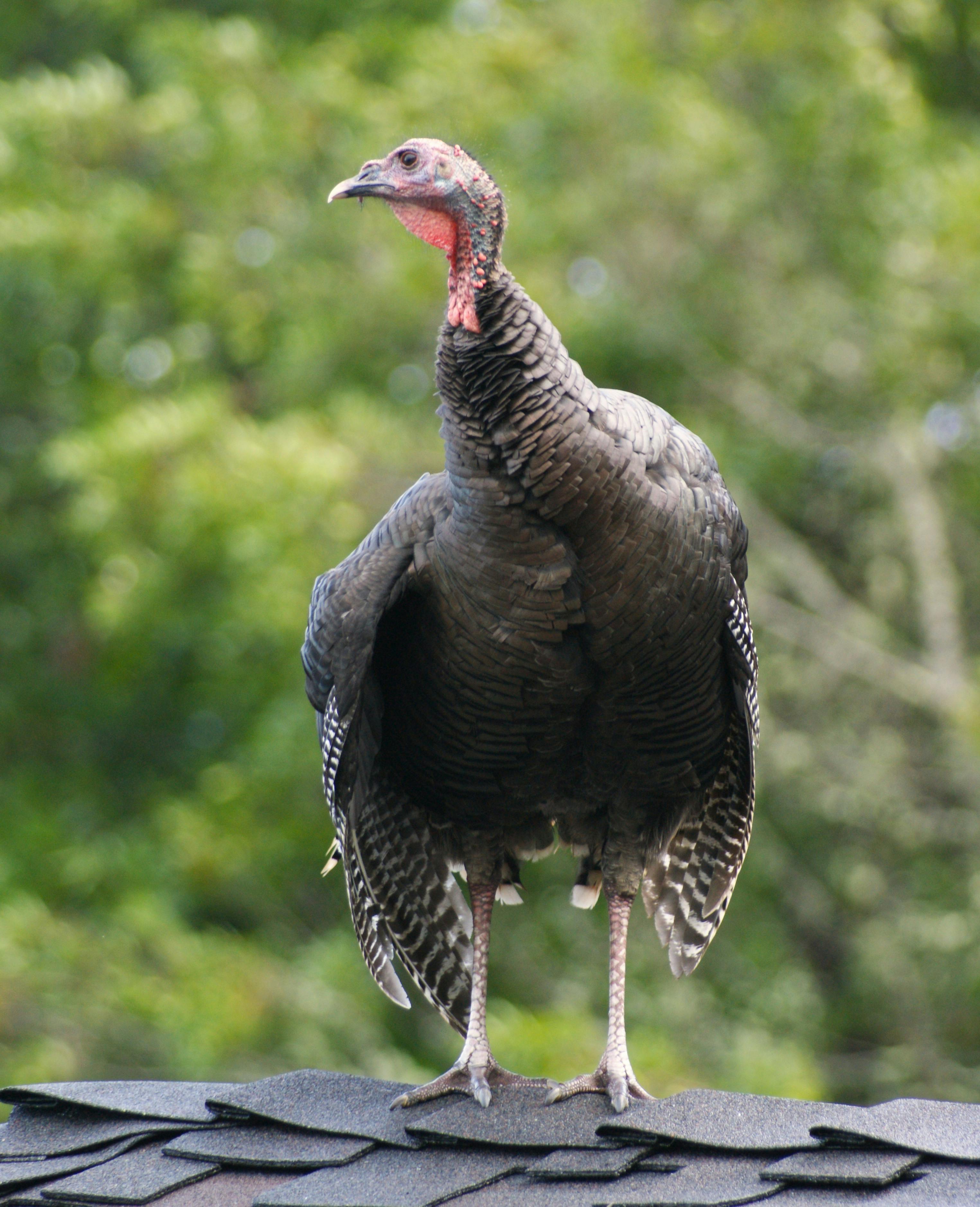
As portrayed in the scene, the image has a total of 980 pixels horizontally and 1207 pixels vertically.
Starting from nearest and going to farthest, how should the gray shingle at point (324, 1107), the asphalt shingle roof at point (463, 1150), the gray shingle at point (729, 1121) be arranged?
the asphalt shingle roof at point (463, 1150), the gray shingle at point (729, 1121), the gray shingle at point (324, 1107)

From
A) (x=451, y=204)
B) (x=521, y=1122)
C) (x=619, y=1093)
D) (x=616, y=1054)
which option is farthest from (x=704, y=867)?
(x=451, y=204)

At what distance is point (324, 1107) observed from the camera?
296cm

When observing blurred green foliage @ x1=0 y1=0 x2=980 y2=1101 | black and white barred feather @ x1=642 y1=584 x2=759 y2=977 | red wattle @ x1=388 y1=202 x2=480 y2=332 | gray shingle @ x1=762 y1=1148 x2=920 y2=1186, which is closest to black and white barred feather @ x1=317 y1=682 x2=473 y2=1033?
black and white barred feather @ x1=642 y1=584 x2=759 y2=977

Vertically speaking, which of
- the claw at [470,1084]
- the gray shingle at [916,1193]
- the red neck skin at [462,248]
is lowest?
the gray shingle at [916,1193]

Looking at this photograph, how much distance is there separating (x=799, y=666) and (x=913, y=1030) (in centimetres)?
224

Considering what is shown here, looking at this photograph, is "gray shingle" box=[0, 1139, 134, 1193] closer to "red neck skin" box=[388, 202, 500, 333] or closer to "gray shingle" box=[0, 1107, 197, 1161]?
"gray shingle" box=[0, 1107, 197, 1161]

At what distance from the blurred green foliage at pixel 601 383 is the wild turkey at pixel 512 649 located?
3.08 meters

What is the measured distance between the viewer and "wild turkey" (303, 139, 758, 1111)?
9.21ft

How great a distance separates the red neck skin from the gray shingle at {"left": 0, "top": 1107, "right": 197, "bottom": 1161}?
5.95ft

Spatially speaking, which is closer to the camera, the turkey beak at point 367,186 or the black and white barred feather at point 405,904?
Answer: the turkey beak at point 367,186

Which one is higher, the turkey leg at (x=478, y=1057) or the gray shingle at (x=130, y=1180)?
the turkey leg at (x=478, y=1057)

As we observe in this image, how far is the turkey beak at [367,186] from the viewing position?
307 cm

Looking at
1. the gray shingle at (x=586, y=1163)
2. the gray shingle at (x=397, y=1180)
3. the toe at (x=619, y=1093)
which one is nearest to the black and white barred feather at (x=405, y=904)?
the toe at (x=619, y=1093)

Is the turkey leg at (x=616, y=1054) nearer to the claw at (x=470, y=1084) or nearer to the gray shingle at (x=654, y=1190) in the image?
A: the claw at (x=470, y=1084)
